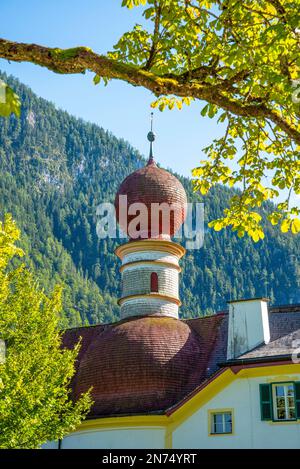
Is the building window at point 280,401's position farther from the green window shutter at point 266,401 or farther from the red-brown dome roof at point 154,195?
the red-brown dome roof at point 154,195

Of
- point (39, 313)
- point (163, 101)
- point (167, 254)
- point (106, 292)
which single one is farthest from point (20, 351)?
point (106, 292)

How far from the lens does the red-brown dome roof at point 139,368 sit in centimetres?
2580

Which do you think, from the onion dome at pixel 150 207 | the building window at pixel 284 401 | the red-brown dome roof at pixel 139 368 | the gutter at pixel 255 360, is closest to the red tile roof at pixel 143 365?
the red-brown dome roof at pixel 139 368

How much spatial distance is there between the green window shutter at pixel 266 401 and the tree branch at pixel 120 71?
14.7 m

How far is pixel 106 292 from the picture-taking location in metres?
195

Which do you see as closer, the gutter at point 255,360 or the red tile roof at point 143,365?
the gutter at point 255,360

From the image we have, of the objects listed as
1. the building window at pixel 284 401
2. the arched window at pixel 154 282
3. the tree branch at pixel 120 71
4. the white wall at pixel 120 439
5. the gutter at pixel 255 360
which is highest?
the arched window at pixel 154 282

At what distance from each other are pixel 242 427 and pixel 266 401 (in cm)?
105

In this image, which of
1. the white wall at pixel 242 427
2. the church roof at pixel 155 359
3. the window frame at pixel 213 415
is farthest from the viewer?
the church roof at pixel 155 359

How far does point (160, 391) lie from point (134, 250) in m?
6.83

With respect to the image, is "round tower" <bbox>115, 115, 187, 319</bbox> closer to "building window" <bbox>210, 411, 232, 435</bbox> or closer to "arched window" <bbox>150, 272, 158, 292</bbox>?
"arched window" <bbox>150, 272, 158, 292</bbox>

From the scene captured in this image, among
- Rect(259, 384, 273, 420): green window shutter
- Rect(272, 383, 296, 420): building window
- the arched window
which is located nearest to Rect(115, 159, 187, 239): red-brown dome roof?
the arched window

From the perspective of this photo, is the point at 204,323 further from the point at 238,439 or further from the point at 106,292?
the point at 106,292

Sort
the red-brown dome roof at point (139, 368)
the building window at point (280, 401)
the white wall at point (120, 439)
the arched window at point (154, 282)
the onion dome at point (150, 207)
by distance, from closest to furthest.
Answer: the building window at point (280, 401) < the white wall at point (120, 439) < the red-brown dome roof at point (139, 368) < the arched window at point (154, 282) < the onion dome at point (150, 207)
